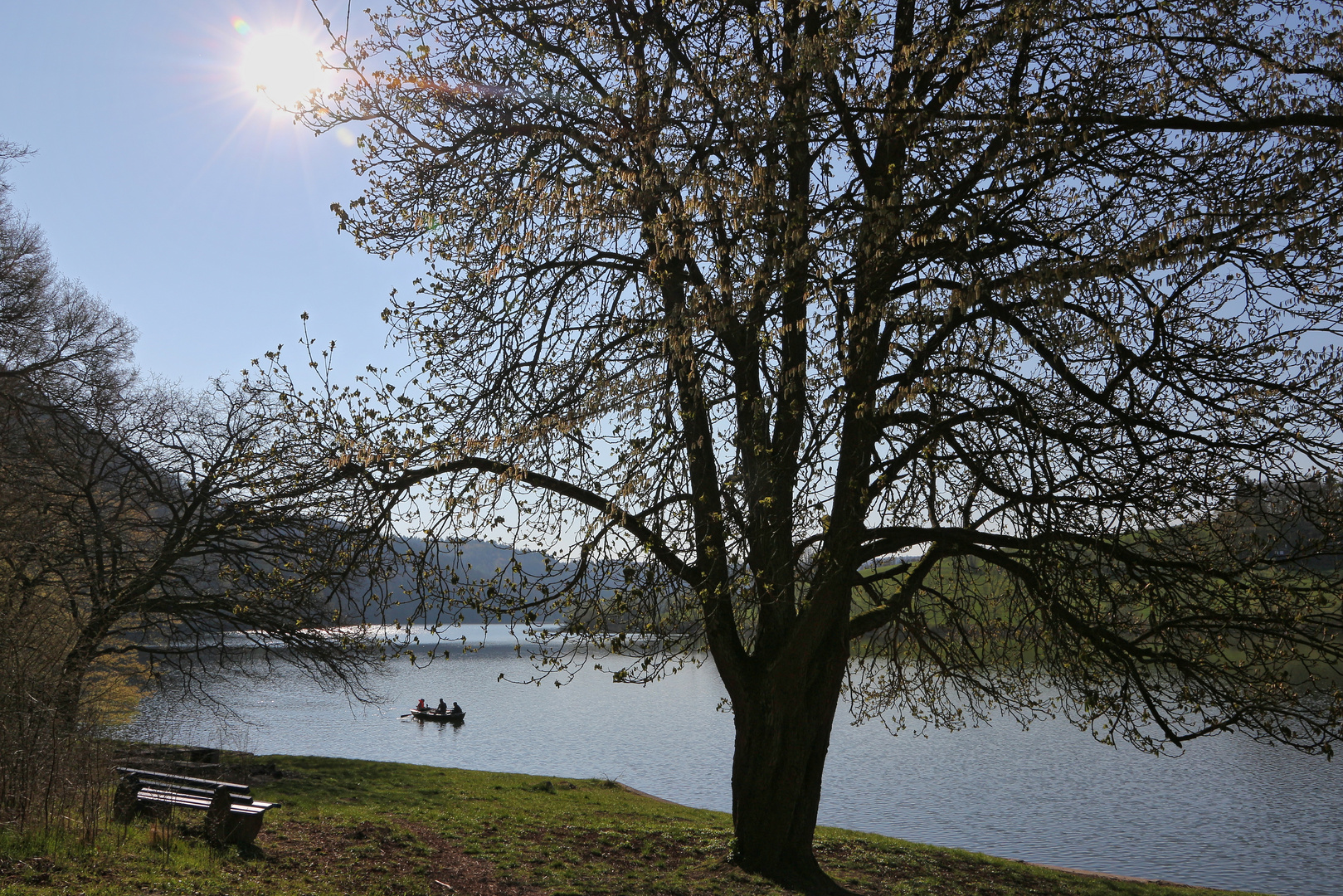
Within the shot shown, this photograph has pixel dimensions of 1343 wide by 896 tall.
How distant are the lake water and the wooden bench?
6932 mm

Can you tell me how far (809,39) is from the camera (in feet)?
21.8

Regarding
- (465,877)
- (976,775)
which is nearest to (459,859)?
(465,877)

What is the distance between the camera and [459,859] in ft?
33.2

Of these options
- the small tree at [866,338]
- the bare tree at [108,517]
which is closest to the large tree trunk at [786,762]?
the small tree at [866,338]

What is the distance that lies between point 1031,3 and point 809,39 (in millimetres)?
1581

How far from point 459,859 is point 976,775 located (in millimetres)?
21539

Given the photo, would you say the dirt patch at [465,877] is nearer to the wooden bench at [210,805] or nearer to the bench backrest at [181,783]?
the wooden bench at [210,805]

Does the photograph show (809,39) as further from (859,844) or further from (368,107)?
(859,844)

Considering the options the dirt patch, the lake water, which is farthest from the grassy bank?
the lake water

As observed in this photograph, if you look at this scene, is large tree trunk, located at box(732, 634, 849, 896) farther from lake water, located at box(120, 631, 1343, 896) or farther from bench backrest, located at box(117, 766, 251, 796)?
lake water, located at box(120, 631, 1343, 896)

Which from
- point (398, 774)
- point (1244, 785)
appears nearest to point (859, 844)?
point (398, 774)

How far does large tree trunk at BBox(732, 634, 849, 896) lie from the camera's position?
Answer: 963 cm

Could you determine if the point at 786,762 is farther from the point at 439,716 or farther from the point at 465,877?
the point at 439,716

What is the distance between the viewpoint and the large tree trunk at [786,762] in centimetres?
963
